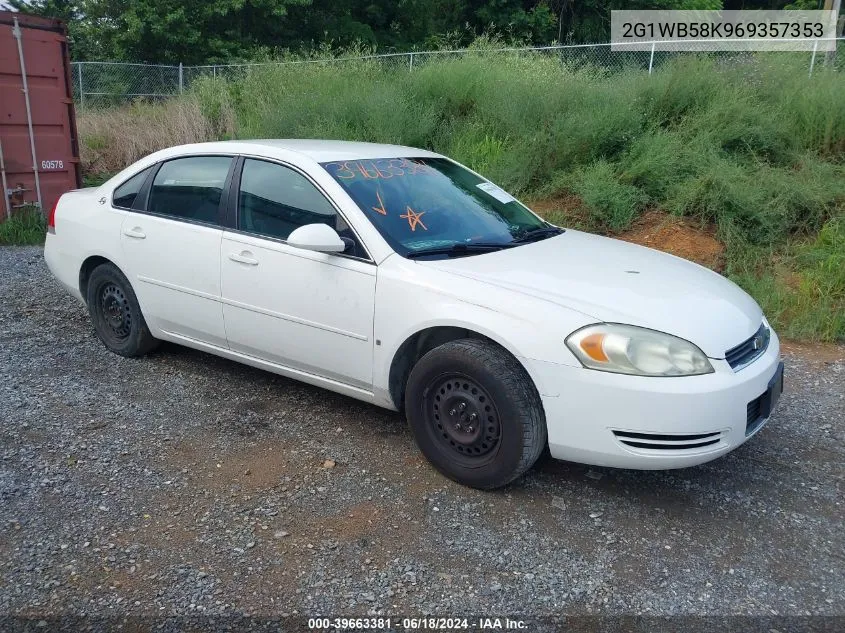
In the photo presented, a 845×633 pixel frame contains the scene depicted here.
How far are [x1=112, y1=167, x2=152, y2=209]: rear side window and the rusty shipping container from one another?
16.0 ft

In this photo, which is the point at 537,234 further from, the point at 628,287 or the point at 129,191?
the point at 129,191

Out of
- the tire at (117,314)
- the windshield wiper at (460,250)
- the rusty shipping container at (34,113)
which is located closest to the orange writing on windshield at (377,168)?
the windshield wiper at (460,250)

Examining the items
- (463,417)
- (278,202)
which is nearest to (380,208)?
(278,202)

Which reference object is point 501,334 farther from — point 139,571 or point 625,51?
point 625,51

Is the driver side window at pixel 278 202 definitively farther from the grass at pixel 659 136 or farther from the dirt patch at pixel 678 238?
the dirt patch at pixel 678 238

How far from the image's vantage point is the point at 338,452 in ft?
13.2

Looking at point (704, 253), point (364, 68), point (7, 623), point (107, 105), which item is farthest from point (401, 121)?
point (107, 105)

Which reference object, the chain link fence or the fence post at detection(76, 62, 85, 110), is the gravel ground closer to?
the chain link fence

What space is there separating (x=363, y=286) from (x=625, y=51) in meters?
10.3

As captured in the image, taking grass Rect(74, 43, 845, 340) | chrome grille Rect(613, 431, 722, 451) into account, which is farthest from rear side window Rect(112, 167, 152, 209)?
grass Rect(74, 43, 845, 340)

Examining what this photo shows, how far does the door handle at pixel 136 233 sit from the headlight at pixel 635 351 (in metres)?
3.01

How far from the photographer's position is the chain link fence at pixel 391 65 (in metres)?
10.2

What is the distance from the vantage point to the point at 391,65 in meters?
13.6

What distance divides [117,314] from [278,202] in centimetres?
174
